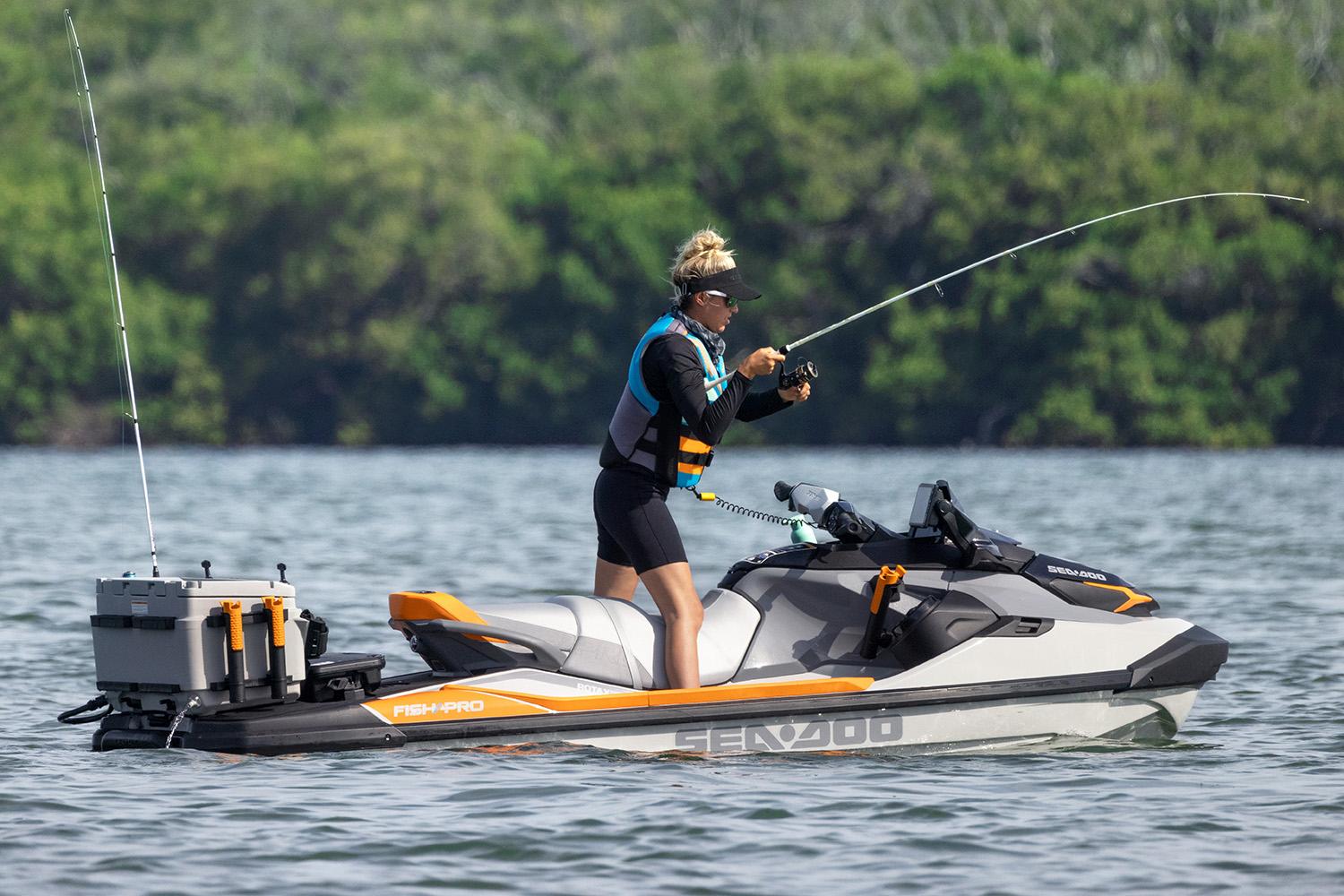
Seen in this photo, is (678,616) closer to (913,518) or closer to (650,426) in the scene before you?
(650,426)

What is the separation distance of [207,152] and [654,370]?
157 feet

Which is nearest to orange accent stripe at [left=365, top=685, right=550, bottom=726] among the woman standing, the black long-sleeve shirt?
the woman standing

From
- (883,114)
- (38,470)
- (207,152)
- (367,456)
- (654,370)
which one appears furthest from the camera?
(207,152)

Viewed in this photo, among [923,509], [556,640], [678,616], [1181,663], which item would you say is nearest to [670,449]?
[678,616]

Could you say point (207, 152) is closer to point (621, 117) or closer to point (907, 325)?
point (621, 117)

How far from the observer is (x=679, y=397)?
7344mm

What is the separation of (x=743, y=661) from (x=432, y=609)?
111 cm

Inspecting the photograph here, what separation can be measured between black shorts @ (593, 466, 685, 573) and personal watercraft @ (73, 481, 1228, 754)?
0.29 metres

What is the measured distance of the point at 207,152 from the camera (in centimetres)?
5344

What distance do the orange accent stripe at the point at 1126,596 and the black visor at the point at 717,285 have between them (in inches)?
68.9

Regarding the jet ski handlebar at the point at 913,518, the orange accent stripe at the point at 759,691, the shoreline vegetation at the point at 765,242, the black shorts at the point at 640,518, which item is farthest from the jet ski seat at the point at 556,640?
the shoreline vegetation at the point at 765,242

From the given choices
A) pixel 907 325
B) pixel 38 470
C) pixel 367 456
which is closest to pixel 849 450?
pixel 907 325

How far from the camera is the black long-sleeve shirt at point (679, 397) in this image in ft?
24.1

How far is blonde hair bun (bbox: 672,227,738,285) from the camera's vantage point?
7551mm
